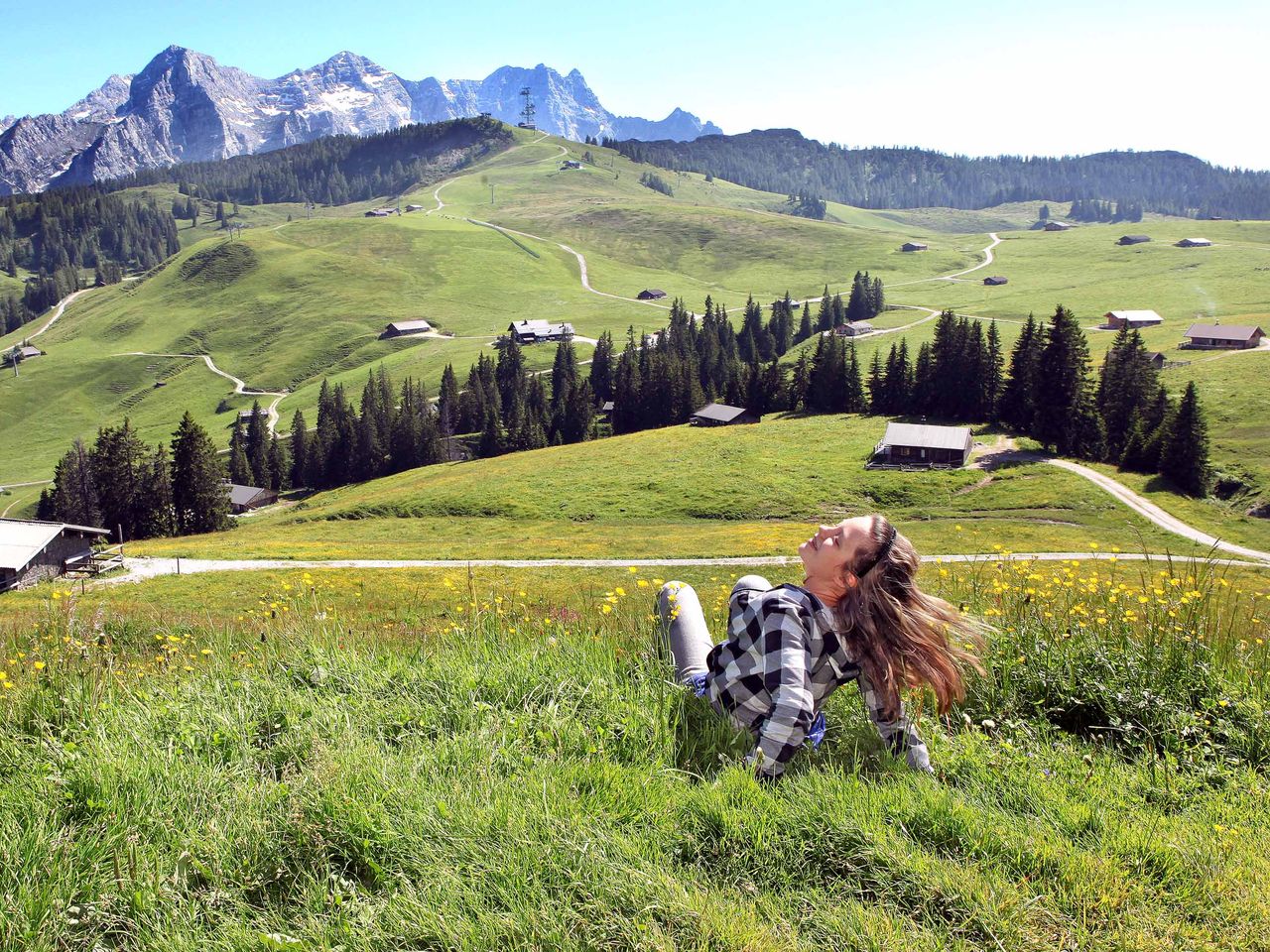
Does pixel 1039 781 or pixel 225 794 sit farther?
pixel 1039 781

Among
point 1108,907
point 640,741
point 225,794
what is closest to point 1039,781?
point 1108,907

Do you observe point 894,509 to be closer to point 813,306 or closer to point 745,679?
point 745,679

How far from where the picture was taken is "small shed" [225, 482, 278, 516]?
10381cm

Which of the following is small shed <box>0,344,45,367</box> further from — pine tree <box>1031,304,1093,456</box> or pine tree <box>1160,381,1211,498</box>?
Answer: pine tree <box>1160,381,1211,498</box>

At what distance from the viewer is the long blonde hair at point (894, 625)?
5.06 m

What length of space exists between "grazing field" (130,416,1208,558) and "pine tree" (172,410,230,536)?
4.16m

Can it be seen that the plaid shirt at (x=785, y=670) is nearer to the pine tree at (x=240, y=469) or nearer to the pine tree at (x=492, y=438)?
the pine tree at (x=492, y=438)

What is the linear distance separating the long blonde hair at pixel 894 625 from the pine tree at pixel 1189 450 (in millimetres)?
76064

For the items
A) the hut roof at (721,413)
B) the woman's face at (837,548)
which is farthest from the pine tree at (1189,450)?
the woman's face at (837,548)

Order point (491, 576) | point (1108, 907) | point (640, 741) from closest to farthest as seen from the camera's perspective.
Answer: point (1108, 907) → point (640, 741) → point (491, 576)

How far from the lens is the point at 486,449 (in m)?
117

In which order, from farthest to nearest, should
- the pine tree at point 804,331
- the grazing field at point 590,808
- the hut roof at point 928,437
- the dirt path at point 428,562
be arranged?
1. the pine tree at point 804,331
2. the hut roof at point 928,437
3. the dirt path at point 428,562
4. the grazing field at point 590,808

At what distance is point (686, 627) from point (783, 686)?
1.35 m

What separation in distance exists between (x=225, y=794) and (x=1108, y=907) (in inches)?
161
